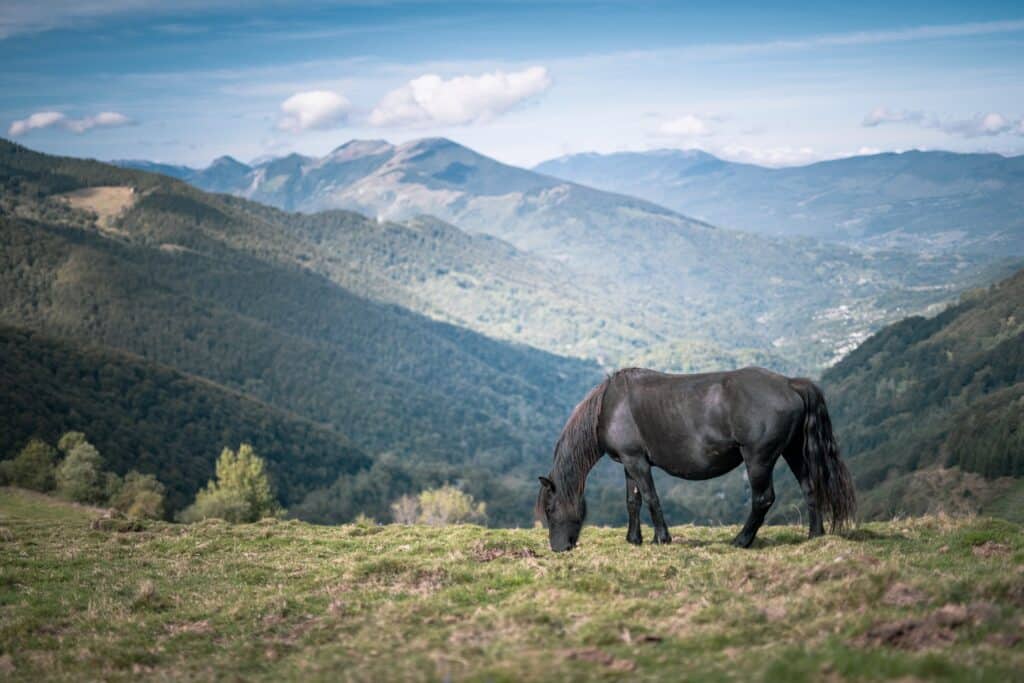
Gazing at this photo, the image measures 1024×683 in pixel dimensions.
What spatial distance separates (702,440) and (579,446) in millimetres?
2560

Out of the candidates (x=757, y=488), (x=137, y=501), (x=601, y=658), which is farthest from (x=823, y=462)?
(x=137, y=501)

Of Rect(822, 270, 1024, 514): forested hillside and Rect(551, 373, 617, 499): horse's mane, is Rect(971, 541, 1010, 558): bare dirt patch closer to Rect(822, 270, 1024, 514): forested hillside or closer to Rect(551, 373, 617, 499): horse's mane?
Rect(551, 373, 617, 499): horse's mane

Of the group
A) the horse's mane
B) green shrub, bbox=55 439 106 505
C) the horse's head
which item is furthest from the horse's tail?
green shrub, bbox=55 439 106 505

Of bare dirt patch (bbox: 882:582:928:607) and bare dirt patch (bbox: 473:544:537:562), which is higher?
bare dirt patch (bbox: 882:582:928:607)

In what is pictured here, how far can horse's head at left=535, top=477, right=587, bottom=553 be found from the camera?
15781 millimetres

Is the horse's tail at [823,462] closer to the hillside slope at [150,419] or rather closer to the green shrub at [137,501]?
the green shrub at [137,501]

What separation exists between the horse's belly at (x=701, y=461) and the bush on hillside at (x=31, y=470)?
54.5 m

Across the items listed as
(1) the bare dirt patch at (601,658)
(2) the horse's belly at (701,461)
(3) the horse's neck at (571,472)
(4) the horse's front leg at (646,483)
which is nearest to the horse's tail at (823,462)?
(2) the horse's belly at (701,461)

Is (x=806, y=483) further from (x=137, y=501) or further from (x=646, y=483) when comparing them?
(x=137, y=501)

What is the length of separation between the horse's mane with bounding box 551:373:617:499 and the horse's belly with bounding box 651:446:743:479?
1.33 metres

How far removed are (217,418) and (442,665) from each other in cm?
16373

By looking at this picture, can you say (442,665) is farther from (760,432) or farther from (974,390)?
(974,390)

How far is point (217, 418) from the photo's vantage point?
160375 mm

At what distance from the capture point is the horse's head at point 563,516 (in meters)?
15.8
